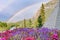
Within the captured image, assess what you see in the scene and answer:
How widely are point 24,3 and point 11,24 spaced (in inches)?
28.3

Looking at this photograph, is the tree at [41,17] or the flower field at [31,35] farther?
the tree at [41,17]

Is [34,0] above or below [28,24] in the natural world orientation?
above

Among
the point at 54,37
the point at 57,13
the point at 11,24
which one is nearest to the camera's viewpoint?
the point at 54,37

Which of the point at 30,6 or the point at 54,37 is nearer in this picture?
the point at 54,37

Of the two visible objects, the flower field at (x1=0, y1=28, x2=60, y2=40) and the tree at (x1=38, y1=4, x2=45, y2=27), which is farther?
the tree at (x1=38, y1=4, x2=45, y2=27)

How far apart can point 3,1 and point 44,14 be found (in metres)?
1.28

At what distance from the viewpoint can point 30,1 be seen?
7.34m

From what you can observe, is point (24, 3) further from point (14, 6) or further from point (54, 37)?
point (54, 37)

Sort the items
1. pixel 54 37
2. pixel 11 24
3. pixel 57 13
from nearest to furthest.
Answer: pixel 54 37 → pixel 57 13 → pixel 11 24

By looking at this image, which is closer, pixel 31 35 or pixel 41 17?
pixel 31 35

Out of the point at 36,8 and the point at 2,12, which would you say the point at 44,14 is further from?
the point at 2,12

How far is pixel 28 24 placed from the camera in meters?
6.72

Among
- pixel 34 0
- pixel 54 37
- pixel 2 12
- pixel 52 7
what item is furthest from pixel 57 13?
pixel 54 37

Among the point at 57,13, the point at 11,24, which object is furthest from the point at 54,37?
the point at 11,24
